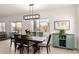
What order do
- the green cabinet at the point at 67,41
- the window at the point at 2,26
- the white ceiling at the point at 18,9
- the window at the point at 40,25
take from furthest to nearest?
the green cabinet at the point at 67,41 < the window at the point at 40,25 < the window at the point at 2,26 < the white ceiling at the point at 18,9

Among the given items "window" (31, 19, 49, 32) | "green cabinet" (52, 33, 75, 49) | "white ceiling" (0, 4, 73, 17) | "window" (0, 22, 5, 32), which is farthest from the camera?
"green cabinet" (52, 33, 75, 49)

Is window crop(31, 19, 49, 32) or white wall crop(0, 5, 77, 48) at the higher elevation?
white wall crop(0, 5, 77, 48)

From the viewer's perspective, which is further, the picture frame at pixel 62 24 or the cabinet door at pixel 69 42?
the cabinet door at pixel 69 42

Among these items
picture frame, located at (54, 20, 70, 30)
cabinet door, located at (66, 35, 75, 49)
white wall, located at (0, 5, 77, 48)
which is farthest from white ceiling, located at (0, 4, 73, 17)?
cabinet door, located at (66, 35, 75, 49)

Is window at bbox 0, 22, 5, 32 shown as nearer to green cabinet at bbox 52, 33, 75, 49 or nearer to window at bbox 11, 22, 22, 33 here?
window at bbox 11, 22, 22, 33

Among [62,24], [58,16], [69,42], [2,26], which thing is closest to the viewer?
[2,26]

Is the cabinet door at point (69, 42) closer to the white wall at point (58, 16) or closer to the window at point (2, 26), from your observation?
the white wall at point (58, 16)

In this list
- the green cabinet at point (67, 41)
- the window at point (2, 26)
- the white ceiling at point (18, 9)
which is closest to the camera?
the white ceiling at point (18, 9)

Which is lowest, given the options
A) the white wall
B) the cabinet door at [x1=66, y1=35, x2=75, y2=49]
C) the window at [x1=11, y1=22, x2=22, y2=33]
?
the cabinet door at [x1=66, y1=35, x2=75, y2=49]

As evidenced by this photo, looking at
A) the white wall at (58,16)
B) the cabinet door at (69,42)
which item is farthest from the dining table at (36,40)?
the cabinet door at (69,42)

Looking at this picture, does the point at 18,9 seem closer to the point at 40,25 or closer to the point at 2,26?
the point at 2,26

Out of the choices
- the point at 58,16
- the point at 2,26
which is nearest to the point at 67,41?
the point at 58,16

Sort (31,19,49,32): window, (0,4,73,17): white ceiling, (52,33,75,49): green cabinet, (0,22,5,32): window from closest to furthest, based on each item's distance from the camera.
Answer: (0,4,73,17): white ceiling < (0,22,5,32): window < (31,19,49,32): window < (52,33,75,49): green cabinet

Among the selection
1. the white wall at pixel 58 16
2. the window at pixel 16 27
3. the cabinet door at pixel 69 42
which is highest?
the white wall at pixel 58 16
